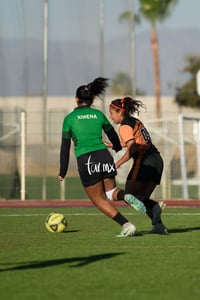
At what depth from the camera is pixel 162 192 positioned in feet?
102

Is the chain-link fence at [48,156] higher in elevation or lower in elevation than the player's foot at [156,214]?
higher

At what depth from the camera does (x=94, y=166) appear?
14.7 m

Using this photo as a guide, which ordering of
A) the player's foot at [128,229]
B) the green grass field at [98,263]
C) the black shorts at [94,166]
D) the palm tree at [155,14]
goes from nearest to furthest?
the green grass field at [98,263] < the black shorts at [94,166] < the player's foot at [128,229] < the palm tree at [155,14]

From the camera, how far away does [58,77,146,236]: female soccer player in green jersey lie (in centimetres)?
1475

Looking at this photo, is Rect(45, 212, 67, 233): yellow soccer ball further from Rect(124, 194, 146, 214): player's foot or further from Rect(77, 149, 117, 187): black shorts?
Rect(124, 194, 146, 214): player's foot

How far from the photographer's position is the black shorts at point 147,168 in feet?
51.9

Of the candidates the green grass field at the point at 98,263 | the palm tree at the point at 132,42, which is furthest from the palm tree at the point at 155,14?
the green grass field at the point at 98,263

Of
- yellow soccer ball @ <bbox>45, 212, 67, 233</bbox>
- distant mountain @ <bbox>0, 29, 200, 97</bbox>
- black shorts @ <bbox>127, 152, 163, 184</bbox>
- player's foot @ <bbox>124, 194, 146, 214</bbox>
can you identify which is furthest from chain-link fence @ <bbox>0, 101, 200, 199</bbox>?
player's foot @ <bbox>124, 194, 146, 214</bbox>

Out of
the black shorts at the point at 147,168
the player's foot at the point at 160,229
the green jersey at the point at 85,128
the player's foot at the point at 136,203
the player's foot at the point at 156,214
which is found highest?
the green jersey at the point at 85,128

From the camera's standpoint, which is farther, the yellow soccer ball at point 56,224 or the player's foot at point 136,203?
the yellow soccer ball at point 56,224

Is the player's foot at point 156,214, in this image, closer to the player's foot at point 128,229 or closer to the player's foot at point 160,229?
the player's foot at point 160,229

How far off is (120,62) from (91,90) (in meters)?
18.9

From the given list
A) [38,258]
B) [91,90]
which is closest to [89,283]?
[38,258]

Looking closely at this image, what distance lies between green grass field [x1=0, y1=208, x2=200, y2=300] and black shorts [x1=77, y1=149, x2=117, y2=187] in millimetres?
843
